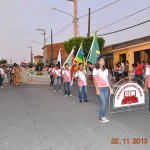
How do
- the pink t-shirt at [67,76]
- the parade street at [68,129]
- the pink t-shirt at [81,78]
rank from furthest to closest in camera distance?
the pink t-shirt at [67,76]
the pink t-shirt at [81,78]
the parade street at [68,129]

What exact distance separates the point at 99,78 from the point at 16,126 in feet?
8.14

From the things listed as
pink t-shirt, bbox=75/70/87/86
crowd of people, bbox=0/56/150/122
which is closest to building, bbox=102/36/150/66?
crowd of people, bbox=0/56/150/122

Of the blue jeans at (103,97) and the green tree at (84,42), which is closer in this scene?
the blue jeans at (103,97)

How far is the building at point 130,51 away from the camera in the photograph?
26188mm

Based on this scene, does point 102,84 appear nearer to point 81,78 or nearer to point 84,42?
point 81,78

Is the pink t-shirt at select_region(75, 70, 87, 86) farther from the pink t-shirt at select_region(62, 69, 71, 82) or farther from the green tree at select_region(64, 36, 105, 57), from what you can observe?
the green tree at select_region(64, 36, 105, 57)

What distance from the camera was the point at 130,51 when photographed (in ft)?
94.6

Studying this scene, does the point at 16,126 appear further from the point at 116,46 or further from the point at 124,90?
the point at 116,46

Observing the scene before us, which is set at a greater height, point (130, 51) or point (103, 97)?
point (130, 51)

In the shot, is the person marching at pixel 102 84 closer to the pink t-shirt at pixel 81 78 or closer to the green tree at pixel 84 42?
the pink t-shirt at pixel 81 78

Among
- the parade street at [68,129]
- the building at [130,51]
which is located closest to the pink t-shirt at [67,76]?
the parade street at [68,129]

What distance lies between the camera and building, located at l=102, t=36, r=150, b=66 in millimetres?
26188

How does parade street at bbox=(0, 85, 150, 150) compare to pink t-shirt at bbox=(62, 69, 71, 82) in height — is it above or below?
below

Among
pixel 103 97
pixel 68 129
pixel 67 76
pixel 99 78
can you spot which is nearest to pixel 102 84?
pixel 99 78
